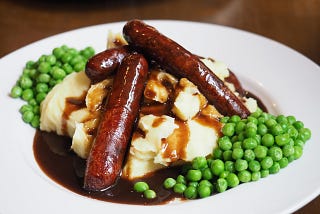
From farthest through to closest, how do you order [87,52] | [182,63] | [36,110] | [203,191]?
[87,52] < [36,110] < [182,63] < [203,191]

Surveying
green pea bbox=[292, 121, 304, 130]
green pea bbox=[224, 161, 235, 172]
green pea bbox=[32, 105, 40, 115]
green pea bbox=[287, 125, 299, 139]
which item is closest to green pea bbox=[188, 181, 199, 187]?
green pea bbox=[224, 161, 235, 172]

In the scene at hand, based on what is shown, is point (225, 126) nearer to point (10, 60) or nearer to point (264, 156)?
point (264, 156)

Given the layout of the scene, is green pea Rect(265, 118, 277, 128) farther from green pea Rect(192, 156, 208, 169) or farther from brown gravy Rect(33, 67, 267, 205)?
green pea Rect(192, 156, 208, 169)

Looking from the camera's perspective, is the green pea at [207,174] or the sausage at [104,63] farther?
the sausage at [104,63]

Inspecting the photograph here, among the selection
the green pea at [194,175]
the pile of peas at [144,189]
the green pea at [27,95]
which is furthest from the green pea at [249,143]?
the green pea at [27,95]

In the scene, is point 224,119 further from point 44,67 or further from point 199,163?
point 44,67

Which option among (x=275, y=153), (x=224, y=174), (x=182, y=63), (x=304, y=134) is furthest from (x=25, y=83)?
(x=304, y=134)

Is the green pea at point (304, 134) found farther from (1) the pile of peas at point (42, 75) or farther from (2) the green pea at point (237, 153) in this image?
(1) the pile of peas at point (42, 75)
